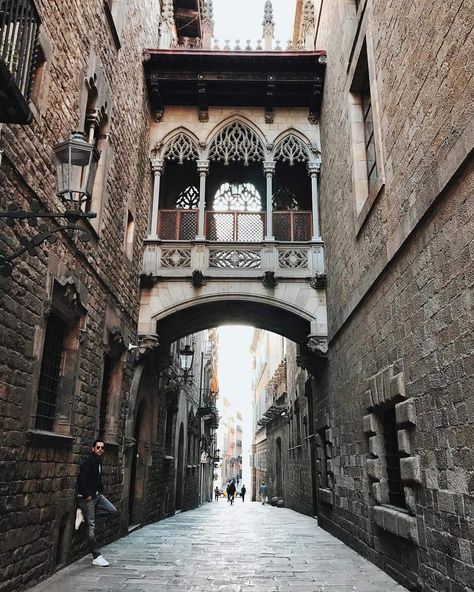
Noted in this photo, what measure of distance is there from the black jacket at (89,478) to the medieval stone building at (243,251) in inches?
10.3

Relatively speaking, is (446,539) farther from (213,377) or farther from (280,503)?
(213,377)

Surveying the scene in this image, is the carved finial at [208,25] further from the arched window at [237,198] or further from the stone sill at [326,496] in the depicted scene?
the stone sill at [326,496]

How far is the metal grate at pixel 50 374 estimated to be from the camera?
621 centimetres

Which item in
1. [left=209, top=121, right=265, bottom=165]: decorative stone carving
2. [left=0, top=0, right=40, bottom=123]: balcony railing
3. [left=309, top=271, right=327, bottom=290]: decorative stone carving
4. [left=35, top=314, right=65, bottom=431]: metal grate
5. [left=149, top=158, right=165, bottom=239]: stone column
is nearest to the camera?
[left=0, top=0, right=40, bottom=123]: balcony railing

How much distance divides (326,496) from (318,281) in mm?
4299

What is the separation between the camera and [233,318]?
1271cm

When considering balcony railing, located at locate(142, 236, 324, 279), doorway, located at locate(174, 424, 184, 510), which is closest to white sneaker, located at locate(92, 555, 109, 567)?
balcony railing, located at locate(142, 236, 324, 279)

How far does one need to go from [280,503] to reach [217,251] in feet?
48.2

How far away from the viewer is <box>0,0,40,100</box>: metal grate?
157 inches

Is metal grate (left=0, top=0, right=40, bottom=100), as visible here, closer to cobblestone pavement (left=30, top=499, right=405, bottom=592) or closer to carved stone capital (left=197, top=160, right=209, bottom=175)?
cobblestone pavement (left=30, top=499, right=405, bottom=592)

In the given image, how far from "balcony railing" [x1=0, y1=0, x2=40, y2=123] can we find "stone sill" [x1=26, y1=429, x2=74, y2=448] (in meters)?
3.06

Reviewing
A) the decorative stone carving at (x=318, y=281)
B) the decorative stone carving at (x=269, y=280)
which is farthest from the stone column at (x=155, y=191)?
the decorative stone carving at (x=318, y=281)

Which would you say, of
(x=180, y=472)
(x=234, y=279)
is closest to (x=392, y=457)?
(x=234, y=279)

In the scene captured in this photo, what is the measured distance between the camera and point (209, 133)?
39.1 feet
